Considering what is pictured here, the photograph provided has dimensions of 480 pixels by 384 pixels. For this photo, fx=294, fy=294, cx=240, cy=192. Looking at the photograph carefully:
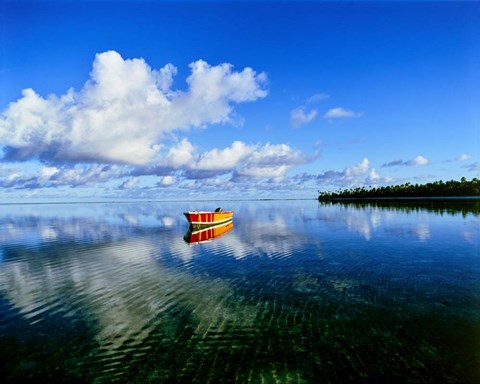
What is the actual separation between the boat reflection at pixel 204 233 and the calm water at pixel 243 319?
14.3 metres

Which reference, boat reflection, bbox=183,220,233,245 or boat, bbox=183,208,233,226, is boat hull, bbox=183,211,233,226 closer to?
boat, bbox=183,208,233,226

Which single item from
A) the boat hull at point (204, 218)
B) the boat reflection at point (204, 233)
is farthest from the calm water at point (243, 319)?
the boat hull at point (204, 218)

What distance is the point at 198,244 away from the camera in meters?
41.5

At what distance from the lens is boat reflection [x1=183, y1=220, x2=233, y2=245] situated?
45.4 m

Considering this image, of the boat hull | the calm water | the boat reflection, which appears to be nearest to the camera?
the calm water

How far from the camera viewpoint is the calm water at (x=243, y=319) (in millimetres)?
11078

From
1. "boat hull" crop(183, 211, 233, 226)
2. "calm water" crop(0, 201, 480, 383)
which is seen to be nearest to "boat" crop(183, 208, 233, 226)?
"boat hull" crop(183, 211, 233, 226)

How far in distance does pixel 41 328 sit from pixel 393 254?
32.2m

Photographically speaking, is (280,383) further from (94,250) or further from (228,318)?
(94,250)

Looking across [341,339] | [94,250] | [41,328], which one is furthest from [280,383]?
[94,250]

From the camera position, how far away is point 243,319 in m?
15.5

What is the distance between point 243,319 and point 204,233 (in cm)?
3892

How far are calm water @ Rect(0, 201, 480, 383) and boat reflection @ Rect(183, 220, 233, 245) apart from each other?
14.3 meters

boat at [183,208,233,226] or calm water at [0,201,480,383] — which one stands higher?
boat at [183,208,233,226]
